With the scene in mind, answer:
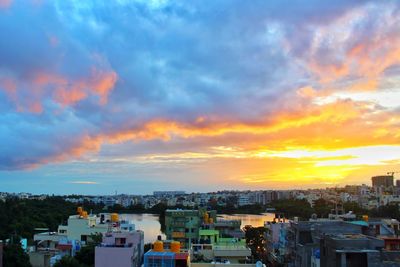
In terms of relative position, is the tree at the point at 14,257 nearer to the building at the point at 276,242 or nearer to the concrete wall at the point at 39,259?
the concrete wall at the point at 39,259

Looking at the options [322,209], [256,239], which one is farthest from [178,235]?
[322,209]

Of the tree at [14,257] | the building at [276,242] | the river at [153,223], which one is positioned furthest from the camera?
the river at [153,223]

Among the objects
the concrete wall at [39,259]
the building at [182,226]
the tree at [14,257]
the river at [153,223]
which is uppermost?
the building at [182,226]

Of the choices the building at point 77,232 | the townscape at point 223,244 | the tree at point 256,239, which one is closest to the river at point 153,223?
the townscape at point 223,244

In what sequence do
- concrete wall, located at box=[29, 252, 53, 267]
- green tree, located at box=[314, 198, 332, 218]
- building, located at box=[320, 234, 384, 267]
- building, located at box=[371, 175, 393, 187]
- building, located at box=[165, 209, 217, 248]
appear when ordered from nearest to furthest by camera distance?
building, located at box=[320, 234, 384, 267] < concrete wall, located at box=[29, 252, 53, 267] < building, located at box=[165, 209, 217, 248] < green tree, located at box=[314, 198, 332, 218] < building, located at box=[371, 175, 393, 187]

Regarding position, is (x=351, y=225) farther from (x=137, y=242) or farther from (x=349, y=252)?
(x=137, y=242)

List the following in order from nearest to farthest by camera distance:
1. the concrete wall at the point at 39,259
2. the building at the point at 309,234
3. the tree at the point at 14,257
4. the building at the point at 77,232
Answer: the building at the point at 309,234 < the tree at the point at 14,257 < the concrete wall at the point at 39,259 < the building at the point at 77,232

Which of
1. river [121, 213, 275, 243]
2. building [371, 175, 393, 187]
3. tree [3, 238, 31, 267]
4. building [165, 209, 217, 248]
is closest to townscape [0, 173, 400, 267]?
building [165, 209, 217, 248]

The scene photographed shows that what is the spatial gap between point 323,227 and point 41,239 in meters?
20.0

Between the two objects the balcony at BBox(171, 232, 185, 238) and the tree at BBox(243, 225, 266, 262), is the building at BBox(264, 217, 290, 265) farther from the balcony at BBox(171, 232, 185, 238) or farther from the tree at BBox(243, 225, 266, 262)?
the balcony at BBox(171, 232, 185, 238)

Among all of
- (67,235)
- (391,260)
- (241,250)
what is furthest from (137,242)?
(67,235)

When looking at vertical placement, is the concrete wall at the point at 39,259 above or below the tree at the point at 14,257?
below

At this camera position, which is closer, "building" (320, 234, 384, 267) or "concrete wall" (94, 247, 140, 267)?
"building" (320, 234, 384, 267)

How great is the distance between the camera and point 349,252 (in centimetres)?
1428
